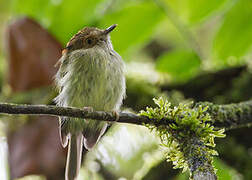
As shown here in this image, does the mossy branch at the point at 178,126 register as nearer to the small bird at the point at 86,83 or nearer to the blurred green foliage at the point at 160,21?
the small bird at the point at 86,83

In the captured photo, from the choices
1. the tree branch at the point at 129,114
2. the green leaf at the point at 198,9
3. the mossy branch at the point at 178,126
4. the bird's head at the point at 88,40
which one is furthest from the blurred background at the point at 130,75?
the mossy branch at the point at 178,126

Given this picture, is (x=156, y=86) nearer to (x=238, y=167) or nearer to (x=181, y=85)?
(x=181, y=85)

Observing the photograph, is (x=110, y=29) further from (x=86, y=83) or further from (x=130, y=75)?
(x=130, y=75)

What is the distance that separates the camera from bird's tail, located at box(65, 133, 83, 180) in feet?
11.0

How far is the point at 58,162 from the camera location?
3.59m

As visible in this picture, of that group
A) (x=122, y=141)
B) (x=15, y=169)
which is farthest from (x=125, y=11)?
(x=15, y=169)

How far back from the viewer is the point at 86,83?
11.4 ft

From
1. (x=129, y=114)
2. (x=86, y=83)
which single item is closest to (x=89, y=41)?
(x=86, y=83)

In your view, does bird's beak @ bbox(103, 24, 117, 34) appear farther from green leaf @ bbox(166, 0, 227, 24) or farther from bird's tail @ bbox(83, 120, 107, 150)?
bird's tail @ bbox(83, 120, 107, 150)

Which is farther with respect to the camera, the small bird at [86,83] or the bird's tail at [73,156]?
the small bird at [86,83]

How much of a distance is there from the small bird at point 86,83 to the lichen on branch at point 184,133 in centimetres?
107

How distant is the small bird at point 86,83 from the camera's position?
3.46 meters

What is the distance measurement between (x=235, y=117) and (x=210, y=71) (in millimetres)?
1488

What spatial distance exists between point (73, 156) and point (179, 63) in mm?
1284
